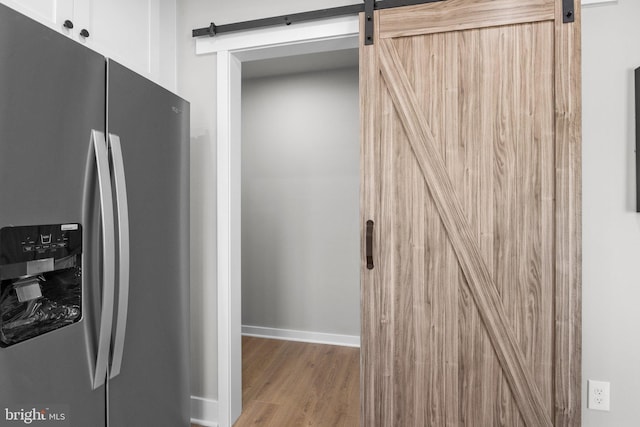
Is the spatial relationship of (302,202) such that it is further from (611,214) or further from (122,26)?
(611,214)

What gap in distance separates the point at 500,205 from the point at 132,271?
154cm

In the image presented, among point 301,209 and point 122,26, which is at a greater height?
point 122,26

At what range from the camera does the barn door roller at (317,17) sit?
166 cm

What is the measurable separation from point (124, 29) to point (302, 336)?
278cm

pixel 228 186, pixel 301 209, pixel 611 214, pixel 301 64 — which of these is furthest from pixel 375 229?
pixel 301 64

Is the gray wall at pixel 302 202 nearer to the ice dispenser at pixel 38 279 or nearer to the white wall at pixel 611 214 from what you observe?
the white wall at pixel 611 214

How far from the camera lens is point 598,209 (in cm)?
156

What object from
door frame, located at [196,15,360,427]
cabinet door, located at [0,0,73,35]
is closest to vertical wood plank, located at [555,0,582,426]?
door frame, located at [196,15,360,427]

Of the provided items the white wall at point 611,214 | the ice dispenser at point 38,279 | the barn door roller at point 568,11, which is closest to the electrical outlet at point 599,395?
the white wall at point 611,214

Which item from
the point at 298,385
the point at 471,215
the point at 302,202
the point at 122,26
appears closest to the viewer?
the point at 471,215

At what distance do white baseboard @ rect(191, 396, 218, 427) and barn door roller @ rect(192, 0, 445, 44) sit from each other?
2134mm

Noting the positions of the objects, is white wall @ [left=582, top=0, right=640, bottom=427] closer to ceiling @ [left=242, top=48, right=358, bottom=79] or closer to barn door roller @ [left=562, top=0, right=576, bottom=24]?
barn door roller @ [left=562, top=0, right=576, bottom=24]

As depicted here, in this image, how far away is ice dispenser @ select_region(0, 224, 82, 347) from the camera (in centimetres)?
92

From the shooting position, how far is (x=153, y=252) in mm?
1488
